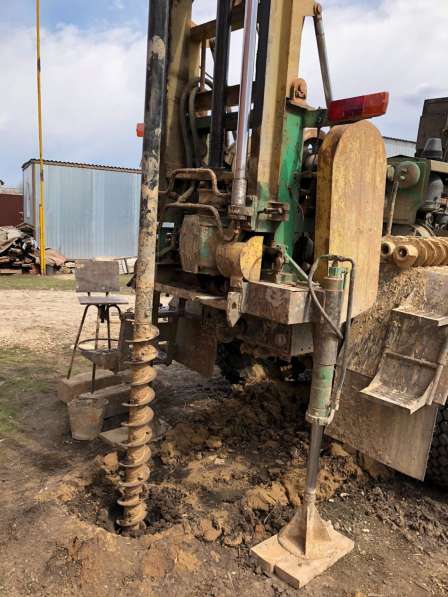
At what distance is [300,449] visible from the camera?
11.4 ft

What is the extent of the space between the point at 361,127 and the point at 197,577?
7.41 feet

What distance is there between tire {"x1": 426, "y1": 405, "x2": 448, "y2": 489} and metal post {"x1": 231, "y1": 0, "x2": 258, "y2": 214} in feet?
5.47

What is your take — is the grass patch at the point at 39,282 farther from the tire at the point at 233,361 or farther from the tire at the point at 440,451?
the tire at the point at 440,451

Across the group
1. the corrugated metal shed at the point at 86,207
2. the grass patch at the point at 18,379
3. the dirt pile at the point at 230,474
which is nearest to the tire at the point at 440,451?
the dirt pile at the point at 230,474

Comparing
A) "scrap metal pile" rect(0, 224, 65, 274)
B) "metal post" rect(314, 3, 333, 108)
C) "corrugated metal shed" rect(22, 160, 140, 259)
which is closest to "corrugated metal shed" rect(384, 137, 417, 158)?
"corrugated metal shed" rect(22, 160, 140, 259)

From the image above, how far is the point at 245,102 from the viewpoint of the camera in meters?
2.45

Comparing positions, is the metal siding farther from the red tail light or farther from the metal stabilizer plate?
the metal stabilizer plate

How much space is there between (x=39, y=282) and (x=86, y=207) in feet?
12.3

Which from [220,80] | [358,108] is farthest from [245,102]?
[220,80]

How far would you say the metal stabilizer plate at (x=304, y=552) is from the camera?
7.59 feet

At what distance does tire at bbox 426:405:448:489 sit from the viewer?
111 inches

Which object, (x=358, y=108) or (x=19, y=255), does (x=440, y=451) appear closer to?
(x=358, y=108)

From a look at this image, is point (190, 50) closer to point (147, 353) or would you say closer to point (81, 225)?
point (147, 353)

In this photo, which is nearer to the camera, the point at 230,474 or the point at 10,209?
the point at 230,474
